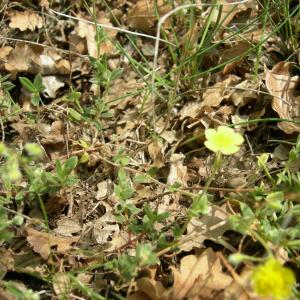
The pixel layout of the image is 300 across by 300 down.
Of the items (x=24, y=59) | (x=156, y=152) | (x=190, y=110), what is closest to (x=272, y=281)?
(x=156, y=152)

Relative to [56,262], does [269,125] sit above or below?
above

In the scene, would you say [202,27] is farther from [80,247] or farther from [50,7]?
[80,247]

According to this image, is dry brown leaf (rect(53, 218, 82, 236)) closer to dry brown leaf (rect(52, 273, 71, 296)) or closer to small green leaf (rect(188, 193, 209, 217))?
dry brown leaf (rect(52, 273, 71, 296))

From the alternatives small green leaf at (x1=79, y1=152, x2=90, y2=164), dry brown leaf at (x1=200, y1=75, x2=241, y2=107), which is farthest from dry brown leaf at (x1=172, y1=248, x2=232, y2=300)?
dry brown leaf at (x1=200, y1=75, x2=241, y2=107)

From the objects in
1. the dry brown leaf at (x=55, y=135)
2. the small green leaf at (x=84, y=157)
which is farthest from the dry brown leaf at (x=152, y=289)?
the dry brown leaf at (x=55, y=135)

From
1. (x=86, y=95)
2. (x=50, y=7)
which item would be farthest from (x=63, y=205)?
(x=50, y=7)

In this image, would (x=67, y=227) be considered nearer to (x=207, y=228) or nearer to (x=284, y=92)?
(x=207, y=228)
